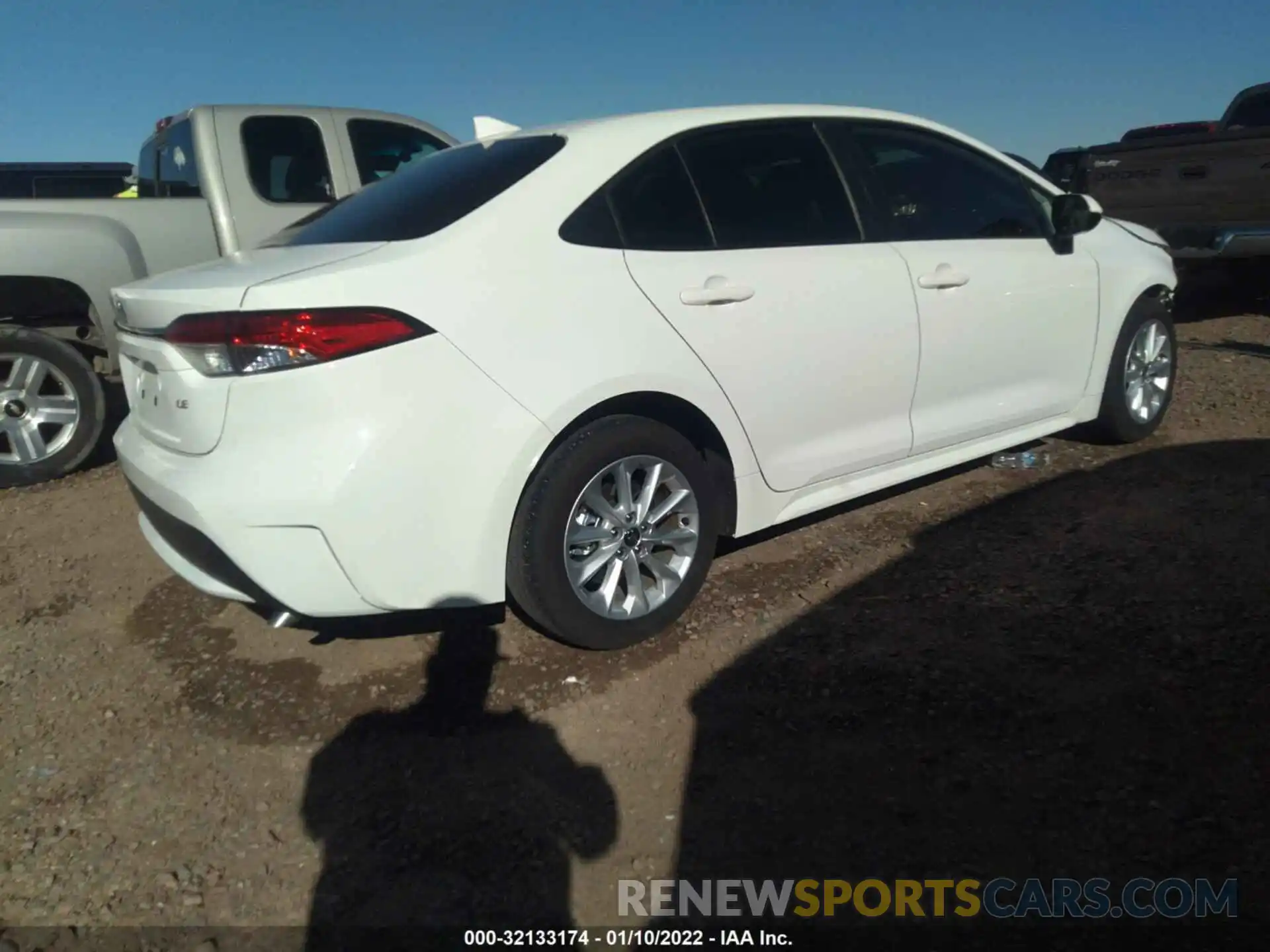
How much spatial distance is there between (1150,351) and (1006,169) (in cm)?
141

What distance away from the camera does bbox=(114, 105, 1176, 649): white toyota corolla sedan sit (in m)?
2.50

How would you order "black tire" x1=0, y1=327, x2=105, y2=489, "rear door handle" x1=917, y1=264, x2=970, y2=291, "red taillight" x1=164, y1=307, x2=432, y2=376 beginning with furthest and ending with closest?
"black tire" x1=0, y1=327, x2=105, y2=489 → "rear door handle" x1=917, y1=264, x2=970, y2=291 → "red taillight" x1=164, y1=307, x2=432, y2=376

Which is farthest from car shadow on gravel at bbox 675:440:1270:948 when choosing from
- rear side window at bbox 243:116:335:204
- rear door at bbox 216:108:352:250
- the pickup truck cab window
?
the pickup truck cab window

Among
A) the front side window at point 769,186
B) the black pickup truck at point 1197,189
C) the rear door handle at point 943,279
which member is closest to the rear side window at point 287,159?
the front side window at point 769,186

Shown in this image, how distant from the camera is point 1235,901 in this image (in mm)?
1993

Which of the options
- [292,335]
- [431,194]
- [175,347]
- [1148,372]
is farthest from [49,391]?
[1148,372]

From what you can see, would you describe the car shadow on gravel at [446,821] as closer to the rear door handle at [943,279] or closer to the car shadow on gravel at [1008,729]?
the car shadow on gravel at [1008,729]

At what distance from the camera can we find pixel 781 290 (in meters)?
3.18

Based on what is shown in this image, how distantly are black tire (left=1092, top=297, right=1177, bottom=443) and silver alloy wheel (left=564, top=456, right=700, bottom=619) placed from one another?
263 centimetres

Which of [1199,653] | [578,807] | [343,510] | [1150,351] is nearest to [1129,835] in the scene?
[1199,653]

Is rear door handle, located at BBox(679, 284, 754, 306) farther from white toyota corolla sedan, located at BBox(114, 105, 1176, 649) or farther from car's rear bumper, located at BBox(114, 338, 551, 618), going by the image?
car's rear bumper, located at BBox(114, 338, 551, 618)

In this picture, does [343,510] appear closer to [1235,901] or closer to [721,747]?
[721,747]

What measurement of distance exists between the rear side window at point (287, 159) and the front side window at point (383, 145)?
0.22m

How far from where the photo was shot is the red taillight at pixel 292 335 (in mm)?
2449
